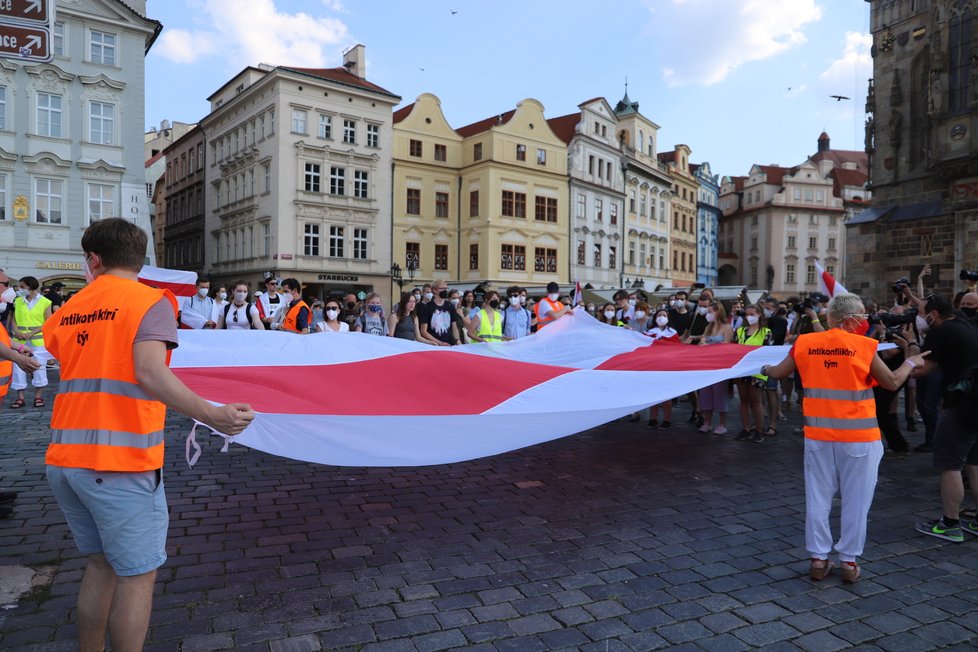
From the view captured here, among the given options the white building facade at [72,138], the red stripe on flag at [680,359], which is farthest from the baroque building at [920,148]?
the white building facade at [72,138]

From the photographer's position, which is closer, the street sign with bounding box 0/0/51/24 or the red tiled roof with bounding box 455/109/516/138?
the street sign with bounding box 0/0/51/24

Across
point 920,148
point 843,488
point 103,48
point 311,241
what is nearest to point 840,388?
point 843,488

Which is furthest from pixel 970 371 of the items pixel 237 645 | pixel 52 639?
pixel 52 639

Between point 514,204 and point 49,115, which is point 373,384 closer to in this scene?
point 49,115

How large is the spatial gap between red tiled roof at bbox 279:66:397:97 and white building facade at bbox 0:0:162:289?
8.88 metres

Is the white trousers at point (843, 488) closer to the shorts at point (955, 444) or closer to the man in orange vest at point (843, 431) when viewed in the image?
the man in orange vest at point (843, 431)

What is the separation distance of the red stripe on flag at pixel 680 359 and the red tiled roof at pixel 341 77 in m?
35.4

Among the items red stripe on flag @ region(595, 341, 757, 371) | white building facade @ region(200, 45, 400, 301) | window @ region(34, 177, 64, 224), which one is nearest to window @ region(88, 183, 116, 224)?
window @ region(34, 177, 64, 224)

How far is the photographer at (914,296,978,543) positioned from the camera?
17.1 ft

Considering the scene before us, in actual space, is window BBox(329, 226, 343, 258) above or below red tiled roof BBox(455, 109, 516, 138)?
below

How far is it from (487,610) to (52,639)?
2.27 meters

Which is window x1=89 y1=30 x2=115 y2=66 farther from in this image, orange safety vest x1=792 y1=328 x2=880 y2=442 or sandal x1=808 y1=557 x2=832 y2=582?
sandal x1=808 y1=557 x2=832 y2=582

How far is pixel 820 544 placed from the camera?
14.5ft

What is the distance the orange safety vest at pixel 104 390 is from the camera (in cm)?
273
